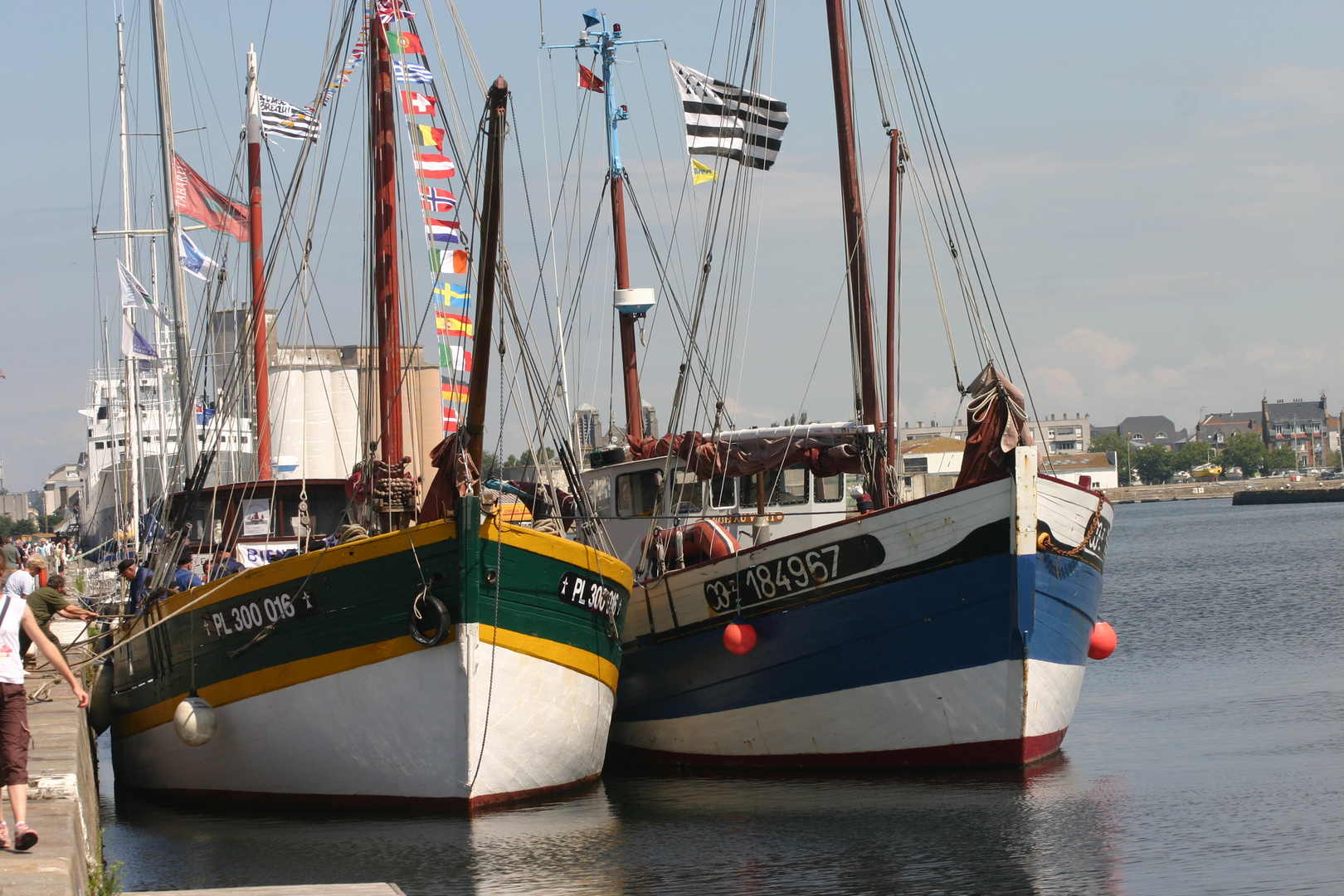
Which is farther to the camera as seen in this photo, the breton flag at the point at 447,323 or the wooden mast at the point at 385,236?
the breton flag at the point at 447,323

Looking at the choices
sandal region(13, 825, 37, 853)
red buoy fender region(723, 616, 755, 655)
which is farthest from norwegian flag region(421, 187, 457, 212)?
sandal region(13, 825, 37, 853)

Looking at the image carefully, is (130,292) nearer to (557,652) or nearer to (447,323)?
(447,323)

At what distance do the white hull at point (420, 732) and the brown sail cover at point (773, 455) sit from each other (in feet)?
11.8

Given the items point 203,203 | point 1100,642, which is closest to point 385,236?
point 1100,642

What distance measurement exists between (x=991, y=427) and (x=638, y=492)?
5.64 meters

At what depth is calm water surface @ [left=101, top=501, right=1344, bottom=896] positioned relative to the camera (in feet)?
34.5

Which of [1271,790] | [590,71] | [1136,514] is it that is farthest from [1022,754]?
[1136,514]

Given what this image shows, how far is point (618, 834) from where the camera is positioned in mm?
12289

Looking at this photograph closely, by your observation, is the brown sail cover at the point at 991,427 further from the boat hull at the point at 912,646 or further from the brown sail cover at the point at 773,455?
the brown sail cover at the point at 773,455

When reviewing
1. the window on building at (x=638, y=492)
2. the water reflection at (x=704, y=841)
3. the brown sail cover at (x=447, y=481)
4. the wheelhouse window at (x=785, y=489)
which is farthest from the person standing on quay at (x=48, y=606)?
the wheelhouse window at (x=785, y=489)

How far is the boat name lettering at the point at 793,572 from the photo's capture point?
14.0 meters

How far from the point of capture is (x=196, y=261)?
26.1 m

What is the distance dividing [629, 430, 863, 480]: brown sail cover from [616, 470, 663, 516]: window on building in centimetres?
118

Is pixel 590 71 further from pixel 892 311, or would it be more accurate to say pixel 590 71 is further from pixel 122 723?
pixel 122 723
